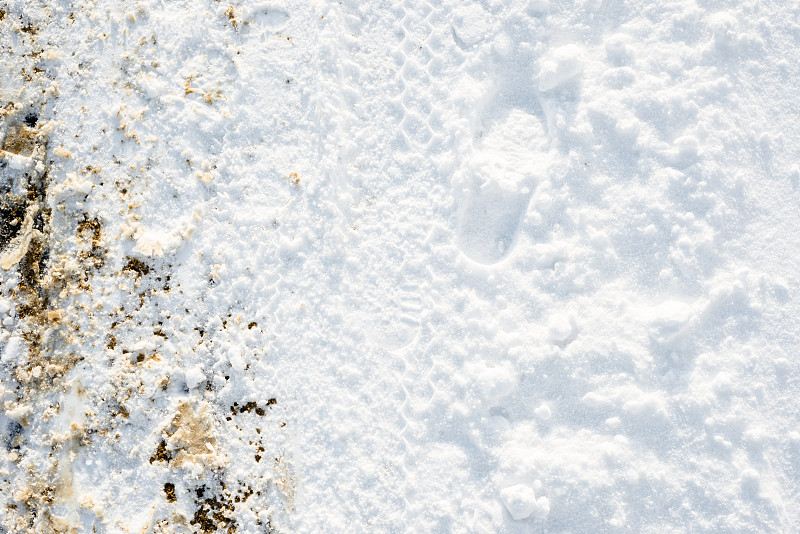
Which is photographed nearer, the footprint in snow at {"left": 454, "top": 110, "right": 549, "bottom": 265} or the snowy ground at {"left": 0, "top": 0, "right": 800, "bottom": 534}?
the snowy ground at {"left": 0, "top": 0, "right": 800, "bottom": 534}

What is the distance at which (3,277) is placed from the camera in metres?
2.45

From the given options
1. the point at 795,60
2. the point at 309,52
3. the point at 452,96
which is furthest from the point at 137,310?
the point at 795,60

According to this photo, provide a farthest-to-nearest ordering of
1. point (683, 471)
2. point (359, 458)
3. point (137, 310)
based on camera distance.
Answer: point (137, 310), point (359, 458), point (683, 471)

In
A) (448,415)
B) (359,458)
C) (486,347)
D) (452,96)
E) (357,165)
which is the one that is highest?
(452,96)

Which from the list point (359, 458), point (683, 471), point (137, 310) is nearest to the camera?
point (683, 471)

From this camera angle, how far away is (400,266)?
7.39 feet

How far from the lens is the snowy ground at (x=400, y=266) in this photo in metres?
2.09

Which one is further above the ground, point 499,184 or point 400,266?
point 499,184

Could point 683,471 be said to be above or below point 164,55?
below

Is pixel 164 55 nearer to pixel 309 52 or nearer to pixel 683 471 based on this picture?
pixel 309 52

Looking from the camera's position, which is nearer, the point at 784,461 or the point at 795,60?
the point at 784,461

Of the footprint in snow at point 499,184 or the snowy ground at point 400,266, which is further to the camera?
the footprint in snow at point 499,184

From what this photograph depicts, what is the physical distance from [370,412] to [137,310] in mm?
1014

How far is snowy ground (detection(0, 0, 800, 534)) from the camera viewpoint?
2.09 meters
